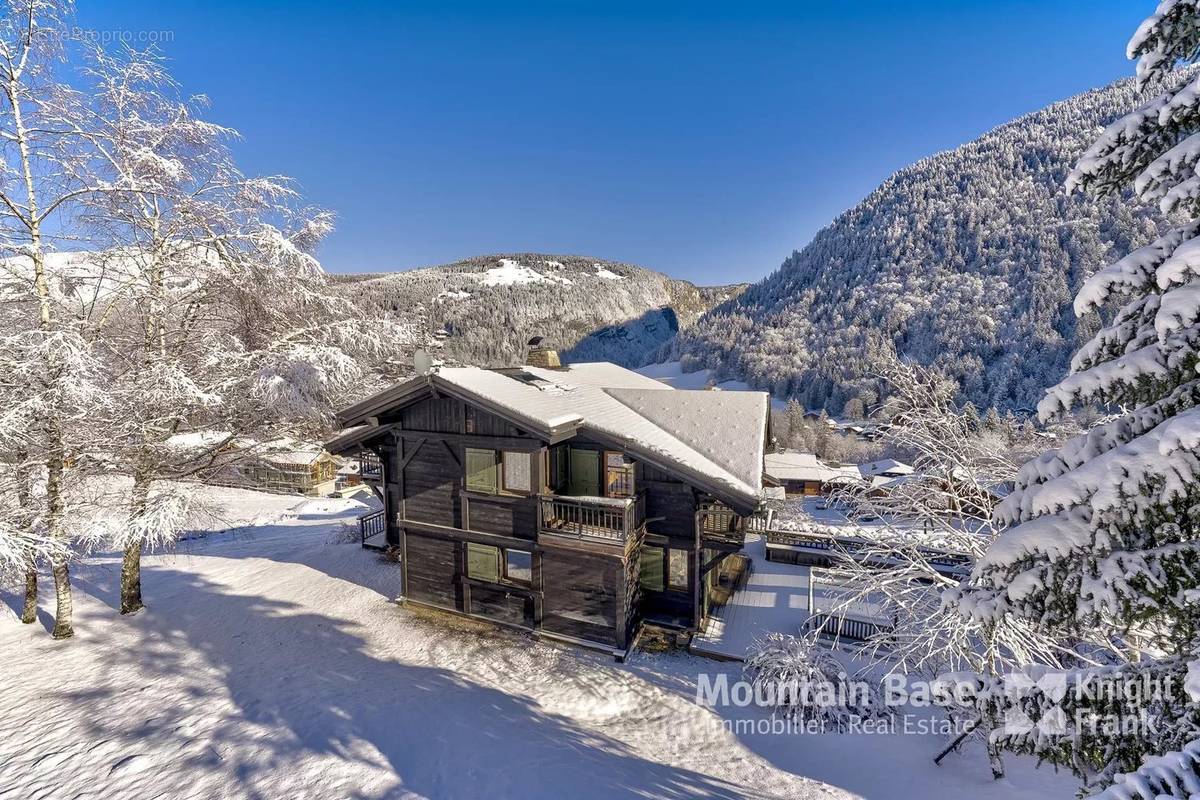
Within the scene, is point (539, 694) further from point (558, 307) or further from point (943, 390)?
point (558, 307)

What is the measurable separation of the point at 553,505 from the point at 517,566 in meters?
2.56

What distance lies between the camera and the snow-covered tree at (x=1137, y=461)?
3213 mm

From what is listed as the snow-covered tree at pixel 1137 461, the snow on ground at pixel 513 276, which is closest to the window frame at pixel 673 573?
the snow-covered tree at pixel 1137 461

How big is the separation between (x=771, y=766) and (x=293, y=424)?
1427 centimetres

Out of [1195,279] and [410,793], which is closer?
[1195,279]

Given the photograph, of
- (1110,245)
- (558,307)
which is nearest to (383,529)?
(558,307)

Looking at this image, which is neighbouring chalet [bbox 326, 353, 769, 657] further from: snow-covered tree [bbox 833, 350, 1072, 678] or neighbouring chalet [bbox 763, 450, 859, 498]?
neighbouring chalet [bbox 763, 450, 859, 498]

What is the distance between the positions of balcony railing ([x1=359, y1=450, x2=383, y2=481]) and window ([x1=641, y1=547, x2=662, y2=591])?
10580mm

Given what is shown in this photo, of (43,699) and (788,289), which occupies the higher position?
(788,289)

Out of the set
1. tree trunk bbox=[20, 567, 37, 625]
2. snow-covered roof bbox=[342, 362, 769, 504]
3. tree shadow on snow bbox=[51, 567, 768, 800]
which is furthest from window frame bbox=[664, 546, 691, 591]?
tree trunk bbox=[20, 567, 37, 625]

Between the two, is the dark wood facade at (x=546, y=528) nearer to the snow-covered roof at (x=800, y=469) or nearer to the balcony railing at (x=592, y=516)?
the balcony railing at (x=592, y=516)

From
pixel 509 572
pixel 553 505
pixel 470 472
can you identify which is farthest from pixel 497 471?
pixel 509 572

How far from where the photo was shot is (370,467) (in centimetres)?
1855

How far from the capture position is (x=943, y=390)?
433 inches
